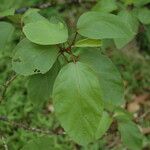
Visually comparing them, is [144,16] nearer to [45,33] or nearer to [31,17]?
[31,17]

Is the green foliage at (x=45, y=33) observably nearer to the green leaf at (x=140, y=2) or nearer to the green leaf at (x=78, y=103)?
the green leaf at (x=78, y=103)

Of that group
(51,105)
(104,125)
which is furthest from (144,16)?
(51,105)

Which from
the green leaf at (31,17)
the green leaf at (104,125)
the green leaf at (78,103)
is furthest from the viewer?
the green leaf at (104,125)

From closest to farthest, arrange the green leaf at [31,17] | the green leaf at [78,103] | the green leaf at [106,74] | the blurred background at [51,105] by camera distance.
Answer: the green leaf at [78,103], the green leaf at [106,74], the green leaf at [31,17], the blurred background at [51,105]

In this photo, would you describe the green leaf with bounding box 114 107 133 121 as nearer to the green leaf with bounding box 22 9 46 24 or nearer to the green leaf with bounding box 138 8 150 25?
the green leaf with bounding box 138 8 150 25

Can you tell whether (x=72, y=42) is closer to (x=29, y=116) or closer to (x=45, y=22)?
(x=45, y=22)

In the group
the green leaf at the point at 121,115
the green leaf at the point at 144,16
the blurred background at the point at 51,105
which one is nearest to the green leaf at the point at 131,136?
the green leaf at the point at 121,115

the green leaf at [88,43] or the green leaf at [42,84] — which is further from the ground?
the green leaf at [88,43]

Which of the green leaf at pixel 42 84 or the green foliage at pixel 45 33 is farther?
the green leaf at pixel 42 84
